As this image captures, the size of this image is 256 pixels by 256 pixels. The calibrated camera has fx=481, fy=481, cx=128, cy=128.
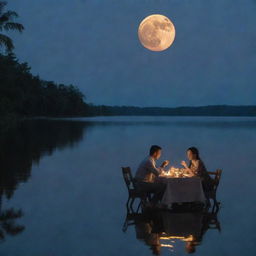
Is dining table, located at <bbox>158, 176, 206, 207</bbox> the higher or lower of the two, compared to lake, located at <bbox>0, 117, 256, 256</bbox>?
higher

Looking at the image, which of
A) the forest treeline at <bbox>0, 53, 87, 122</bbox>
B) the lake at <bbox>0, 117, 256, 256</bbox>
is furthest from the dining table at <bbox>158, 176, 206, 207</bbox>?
the forest treeline at <bbox>0, 53, 87, 122</bbox>

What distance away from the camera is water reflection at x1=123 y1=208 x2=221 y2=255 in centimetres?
687

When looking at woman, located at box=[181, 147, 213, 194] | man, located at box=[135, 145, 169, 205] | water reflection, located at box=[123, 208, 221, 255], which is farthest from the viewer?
woman, located at box=[181, 147, 213, 194]

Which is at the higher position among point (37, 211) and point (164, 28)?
point (164, 28)

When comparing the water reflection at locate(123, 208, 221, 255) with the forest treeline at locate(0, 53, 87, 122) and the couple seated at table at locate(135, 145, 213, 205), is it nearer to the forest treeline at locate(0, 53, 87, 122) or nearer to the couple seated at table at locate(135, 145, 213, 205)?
the couple seated at table at locate(135, 145, 213, 205)

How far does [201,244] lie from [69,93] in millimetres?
131117

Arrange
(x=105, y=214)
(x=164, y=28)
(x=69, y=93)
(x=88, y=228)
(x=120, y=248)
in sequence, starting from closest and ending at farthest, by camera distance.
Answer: (x=120, y=248) < (x=88, y=228) < (x=105, y=214) < (x=164, y=28) < (x=69, y=93)

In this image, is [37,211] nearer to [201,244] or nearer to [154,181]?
[154,181]

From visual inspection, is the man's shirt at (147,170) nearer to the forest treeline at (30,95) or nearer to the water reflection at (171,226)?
the water reflection at (171,226)

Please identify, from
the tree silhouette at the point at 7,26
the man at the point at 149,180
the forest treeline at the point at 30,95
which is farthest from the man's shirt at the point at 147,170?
the forest treeline at the point at 30,95

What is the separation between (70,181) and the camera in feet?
42.7

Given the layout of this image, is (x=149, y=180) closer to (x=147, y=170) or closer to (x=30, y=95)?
(x=147, y=170)

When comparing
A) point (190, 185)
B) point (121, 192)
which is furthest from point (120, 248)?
point (121, 192)

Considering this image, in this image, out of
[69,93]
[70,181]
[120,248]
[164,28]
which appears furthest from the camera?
[69,93]
